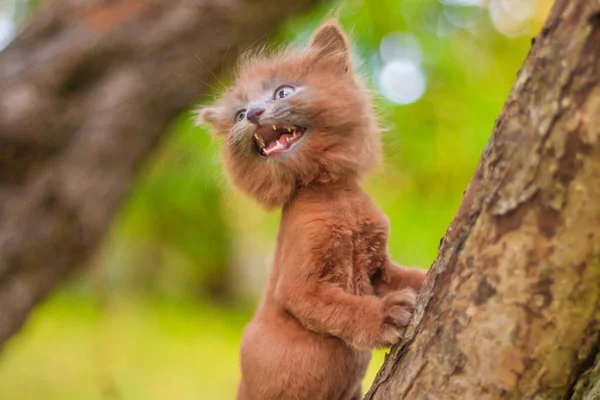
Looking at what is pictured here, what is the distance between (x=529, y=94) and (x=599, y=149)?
0.19 m

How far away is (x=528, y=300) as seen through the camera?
1.32 m

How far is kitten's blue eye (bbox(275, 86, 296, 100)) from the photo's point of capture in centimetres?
209

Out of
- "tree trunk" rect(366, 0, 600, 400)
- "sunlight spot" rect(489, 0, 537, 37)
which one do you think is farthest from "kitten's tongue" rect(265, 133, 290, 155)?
"sunlight spot" rect(489, 0, 537, 37)

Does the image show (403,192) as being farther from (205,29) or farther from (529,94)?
(529,94)

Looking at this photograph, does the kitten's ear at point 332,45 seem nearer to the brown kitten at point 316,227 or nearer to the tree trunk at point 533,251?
the brown kitten at point 316,227

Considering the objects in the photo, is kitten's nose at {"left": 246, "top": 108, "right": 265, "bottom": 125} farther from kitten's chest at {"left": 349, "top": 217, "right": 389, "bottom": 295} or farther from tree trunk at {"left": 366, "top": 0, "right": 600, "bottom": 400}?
tree trunk at {"left": 366, "top": 0, "right": 600, "bottom": 400}

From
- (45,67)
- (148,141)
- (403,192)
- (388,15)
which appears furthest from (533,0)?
(45,67)

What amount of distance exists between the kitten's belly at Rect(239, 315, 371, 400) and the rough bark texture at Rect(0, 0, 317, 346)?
7.04ft

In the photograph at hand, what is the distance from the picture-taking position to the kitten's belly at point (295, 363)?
6.04 feet

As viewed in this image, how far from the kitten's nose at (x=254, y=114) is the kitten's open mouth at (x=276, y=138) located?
0.04 m

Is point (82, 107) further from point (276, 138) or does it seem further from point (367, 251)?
point (367, 251)

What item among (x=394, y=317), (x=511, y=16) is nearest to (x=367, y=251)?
(x=394, y=317)

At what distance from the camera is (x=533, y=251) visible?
1292 millimetres

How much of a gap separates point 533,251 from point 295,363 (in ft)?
2.79
